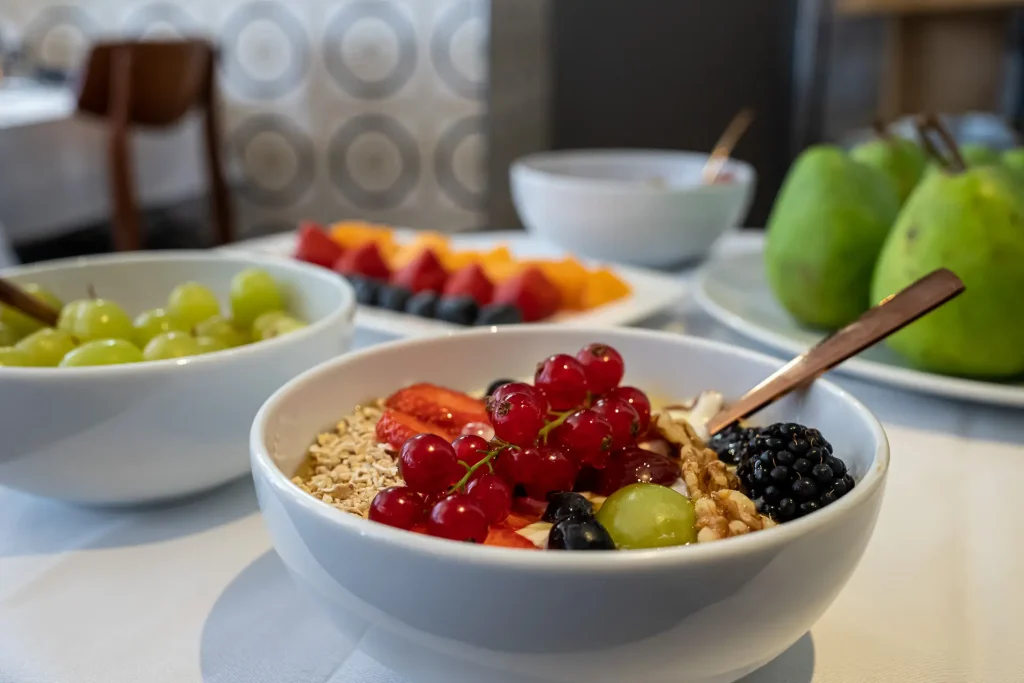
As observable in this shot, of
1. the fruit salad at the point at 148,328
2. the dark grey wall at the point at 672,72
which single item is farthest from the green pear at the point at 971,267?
the dark grey wall at the point at 672,72

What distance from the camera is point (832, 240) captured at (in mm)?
758

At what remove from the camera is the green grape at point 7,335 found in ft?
2.02

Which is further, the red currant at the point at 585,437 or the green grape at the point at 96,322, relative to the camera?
the green grape at the point at 96,322

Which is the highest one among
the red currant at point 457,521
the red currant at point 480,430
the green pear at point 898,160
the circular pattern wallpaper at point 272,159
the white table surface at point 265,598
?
the green pear at point 898,160

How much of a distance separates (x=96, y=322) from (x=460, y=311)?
34cm

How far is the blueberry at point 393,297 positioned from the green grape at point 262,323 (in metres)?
0.21

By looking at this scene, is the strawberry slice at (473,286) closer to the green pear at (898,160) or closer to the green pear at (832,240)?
the green pear at (832,240)

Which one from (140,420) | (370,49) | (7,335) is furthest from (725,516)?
(370,49)

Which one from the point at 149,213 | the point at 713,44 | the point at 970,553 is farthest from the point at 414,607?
the point at 149,213

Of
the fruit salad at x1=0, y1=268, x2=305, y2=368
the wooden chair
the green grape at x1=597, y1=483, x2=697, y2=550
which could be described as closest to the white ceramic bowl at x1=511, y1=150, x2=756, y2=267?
the fruit salad at x1=0, y1=268, x2=305, y2=368

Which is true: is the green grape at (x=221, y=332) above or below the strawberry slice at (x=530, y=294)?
above

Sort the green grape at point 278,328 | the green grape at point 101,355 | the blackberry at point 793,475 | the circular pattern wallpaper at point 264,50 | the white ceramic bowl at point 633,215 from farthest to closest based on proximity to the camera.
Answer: the circular pattern wallpaper at point 264,50
the white ceramic bowl at point 633,215
the green grape at point 278,328
the green grape at point 101,355
the blackberry at point 793,475

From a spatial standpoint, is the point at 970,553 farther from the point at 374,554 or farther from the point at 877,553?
the point at 374,554

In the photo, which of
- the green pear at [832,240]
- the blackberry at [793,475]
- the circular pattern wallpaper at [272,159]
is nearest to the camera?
the blackberry at [793,475]
